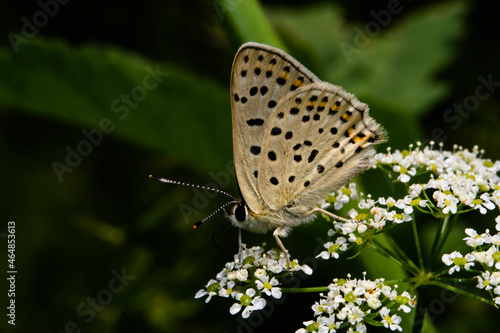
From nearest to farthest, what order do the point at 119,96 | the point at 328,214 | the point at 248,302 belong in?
the point at 248,302
the point at 328,214
the point at 119,96

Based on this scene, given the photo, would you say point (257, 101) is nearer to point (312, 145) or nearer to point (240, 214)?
point (312, 145)

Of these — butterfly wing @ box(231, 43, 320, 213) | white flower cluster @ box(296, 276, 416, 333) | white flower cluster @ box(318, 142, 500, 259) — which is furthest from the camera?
butterfly wing @ box(231, 43, 320, 213)

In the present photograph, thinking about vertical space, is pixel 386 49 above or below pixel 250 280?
above

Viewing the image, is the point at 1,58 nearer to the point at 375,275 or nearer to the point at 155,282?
the point at 155,282
